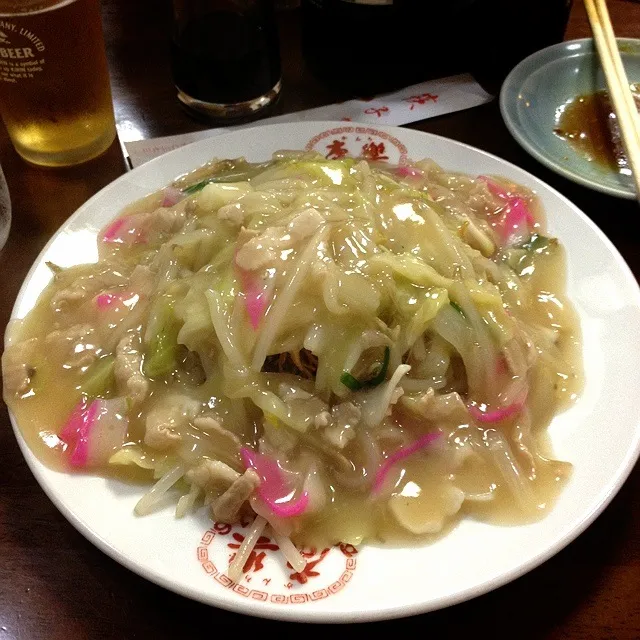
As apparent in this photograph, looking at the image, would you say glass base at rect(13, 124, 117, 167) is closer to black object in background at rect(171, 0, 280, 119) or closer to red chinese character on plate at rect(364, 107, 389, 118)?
black object in background at rect(171, 0, 280, 119)

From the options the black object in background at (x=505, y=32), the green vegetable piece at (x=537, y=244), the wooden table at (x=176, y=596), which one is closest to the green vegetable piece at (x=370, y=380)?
the wooden table at (x=176, y=596)

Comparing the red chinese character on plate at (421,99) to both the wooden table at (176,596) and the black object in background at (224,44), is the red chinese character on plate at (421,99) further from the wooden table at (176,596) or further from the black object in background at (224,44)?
the wooden table at (176,596)

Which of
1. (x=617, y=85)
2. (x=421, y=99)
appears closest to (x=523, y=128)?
(x=617, y=85)

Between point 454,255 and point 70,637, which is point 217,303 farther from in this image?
point 70,637

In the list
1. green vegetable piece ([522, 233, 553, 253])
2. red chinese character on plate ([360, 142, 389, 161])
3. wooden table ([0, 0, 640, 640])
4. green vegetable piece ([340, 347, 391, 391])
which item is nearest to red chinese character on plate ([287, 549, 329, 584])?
wooden table ([0, 0, 640, 640])

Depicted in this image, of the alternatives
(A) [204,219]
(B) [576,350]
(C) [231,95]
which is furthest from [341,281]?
(C) [231,95]

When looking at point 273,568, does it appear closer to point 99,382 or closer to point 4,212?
point 99,382
